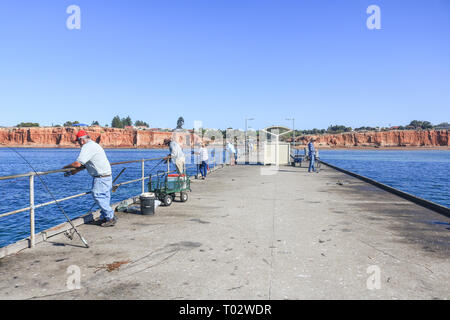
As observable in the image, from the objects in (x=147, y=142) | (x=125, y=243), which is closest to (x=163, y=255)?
(x=125, y=243)

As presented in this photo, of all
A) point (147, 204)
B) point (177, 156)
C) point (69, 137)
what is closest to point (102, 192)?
point (147, 204)

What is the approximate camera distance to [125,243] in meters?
5.64

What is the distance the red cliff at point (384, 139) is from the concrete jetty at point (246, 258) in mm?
171407

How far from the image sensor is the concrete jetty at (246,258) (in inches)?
150

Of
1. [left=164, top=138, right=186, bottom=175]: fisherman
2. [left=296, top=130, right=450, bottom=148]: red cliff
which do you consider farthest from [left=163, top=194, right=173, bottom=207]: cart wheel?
[left=296, top=130, right=450, bottom=148]: red cliff

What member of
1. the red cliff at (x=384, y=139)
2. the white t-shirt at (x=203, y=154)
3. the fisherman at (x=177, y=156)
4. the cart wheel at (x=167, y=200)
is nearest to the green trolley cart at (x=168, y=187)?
the cart wheel at (x=167, y=200)

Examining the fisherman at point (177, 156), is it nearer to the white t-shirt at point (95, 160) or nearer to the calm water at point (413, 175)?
the white t-shirt at point (95, 160)

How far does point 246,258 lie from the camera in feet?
16.1

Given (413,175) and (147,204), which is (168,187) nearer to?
(147,204)

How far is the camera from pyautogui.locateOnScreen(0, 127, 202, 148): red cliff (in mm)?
176125

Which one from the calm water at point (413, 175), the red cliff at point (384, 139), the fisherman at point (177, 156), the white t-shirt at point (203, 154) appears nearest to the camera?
the fisherman at point (177, 156)

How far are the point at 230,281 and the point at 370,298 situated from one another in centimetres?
161
